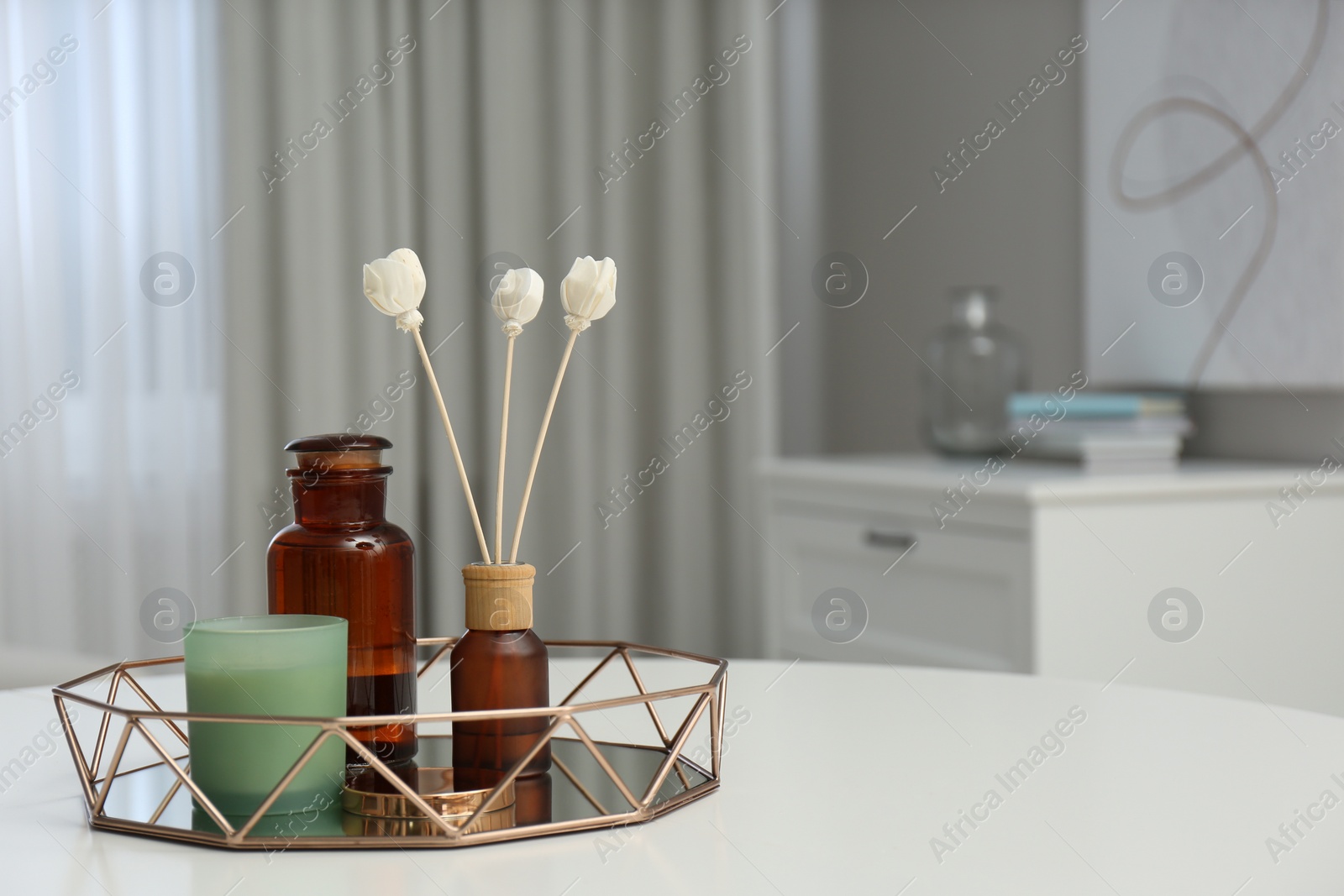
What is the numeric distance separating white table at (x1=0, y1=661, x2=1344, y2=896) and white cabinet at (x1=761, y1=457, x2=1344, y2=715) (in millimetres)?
746

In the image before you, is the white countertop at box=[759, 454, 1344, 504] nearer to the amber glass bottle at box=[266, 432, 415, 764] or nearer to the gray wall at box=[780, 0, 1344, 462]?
the gray wall at box=[780, 0, 1344, 462]

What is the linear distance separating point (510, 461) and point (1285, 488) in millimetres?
1469

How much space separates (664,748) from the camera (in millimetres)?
799

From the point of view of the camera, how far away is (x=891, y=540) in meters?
1.93

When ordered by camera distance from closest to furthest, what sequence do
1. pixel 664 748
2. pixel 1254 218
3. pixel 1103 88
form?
pixel 664 748, pixel 1254 218, pixel 1103 88

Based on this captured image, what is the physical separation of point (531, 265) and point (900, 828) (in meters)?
2.10

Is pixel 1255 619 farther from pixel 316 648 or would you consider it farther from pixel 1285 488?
pixel 316 648

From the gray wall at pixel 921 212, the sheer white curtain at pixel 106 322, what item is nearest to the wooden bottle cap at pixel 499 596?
the gray wall at pixel 921 212

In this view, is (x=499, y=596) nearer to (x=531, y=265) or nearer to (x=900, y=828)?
(x=900, y=828)

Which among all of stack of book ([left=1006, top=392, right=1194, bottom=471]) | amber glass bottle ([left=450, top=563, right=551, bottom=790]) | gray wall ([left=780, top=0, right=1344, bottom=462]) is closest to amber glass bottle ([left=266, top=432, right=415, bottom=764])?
amber glass bottle ([left=450, top=563, right=551, bottom=790])

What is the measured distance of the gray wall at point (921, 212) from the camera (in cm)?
240

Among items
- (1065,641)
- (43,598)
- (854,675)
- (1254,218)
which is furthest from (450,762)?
(43,598)

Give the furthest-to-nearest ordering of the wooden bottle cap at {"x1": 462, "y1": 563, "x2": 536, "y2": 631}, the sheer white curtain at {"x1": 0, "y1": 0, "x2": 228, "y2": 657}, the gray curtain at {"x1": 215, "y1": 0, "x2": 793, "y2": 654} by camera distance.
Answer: the gray curtain at {"x1": 215, "y1": 0, "x2": 793, "y2": 654}, the sheer white curtain at {"x1": 0, "y1": 0, "x2": 228, "y2": 657}, the wooden bottle cap at {"x1": 462, "y1": 563, "x2": 536, "y2": 631}

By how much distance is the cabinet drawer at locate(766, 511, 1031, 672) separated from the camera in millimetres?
1721
